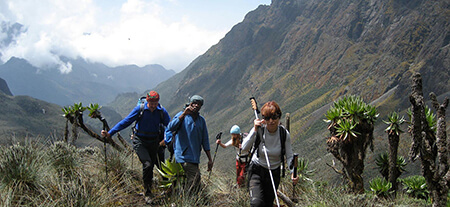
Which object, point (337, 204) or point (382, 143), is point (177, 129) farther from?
point (382, 143)

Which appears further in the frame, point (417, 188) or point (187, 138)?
point (417, 188)

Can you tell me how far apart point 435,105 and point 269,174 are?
8.65ft

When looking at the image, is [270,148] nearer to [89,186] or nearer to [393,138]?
[89,186]

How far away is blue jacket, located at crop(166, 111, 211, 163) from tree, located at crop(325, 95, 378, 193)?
10.9 feet

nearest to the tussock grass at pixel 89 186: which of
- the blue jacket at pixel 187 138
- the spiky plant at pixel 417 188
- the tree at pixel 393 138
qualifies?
the blue jacket at pixel 187 138

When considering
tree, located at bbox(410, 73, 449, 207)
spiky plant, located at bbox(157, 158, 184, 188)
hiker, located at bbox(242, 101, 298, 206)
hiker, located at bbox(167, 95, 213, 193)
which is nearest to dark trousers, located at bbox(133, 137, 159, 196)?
spiky plant, located at bbox(157, 158, 184, 188)

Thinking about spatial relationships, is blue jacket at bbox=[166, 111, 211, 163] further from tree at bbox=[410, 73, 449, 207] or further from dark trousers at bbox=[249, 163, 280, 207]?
tree at bbox=[410, 73, 449, 207]

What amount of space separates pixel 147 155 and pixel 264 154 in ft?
6.93

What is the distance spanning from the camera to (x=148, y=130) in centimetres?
550

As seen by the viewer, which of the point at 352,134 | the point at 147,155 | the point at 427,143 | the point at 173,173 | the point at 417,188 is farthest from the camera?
the point at 417,188

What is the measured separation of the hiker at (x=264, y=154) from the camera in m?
4.14

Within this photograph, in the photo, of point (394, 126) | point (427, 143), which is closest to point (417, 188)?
point (394, 126)

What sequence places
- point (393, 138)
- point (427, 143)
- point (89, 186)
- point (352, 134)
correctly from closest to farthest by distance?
point (89, 186)
point (427, 143)
point (352, 134)
point (393, 138)

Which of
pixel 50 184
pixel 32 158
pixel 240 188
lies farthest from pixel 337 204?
pixel 32 158
